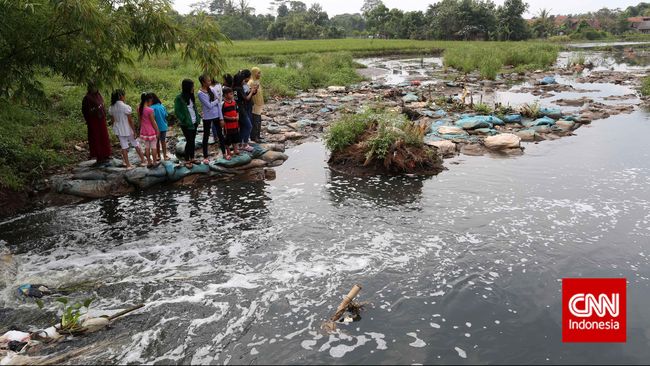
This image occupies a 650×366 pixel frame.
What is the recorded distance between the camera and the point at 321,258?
19.0ft

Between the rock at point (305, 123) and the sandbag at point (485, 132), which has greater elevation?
the rock at point (305, 123)

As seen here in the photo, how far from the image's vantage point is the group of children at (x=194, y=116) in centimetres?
808

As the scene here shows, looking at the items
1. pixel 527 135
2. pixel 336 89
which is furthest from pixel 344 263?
pixel 336 89

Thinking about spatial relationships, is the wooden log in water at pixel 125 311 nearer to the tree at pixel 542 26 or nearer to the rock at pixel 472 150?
the rock at pixel 472 150

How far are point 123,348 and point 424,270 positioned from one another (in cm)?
332

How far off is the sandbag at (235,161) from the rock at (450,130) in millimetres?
5552

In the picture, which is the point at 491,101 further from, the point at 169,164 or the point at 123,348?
the point at 123,348

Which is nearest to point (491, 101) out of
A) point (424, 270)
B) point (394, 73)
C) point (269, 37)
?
point (394, 73)

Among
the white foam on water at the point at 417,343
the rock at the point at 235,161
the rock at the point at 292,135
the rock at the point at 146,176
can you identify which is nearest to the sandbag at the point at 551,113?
the rock at the point at 292,135

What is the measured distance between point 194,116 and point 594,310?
6920mm

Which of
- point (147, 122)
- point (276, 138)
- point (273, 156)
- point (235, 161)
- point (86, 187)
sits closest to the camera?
point (86, 187)

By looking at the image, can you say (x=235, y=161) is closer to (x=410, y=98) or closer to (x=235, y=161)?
(x=235, y=161)

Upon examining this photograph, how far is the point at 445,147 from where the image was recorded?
36.0ft

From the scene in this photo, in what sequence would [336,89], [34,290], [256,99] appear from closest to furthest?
[34,290], [256,99], [336,89]
